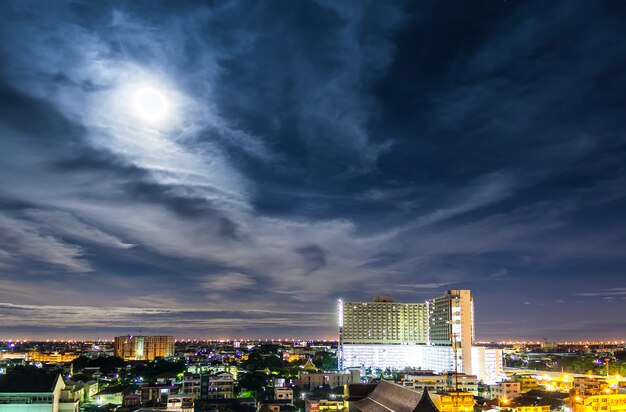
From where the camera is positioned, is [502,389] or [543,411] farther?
[502,389]

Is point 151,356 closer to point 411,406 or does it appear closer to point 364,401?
point 364,401

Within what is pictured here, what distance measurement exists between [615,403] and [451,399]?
1715 cm

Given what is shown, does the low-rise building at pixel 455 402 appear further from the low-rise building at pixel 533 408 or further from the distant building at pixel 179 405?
the distant building at pixel 179 405

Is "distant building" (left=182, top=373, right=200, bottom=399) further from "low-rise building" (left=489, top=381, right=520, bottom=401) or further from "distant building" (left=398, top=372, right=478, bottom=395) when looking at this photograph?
"low-rise building" (left=489, top=381, right=520, bottom=401)

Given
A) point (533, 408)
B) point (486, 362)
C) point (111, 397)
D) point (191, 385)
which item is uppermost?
point (486, 362)

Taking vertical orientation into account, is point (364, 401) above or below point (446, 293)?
below

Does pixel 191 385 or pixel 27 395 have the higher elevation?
pixel 27 395

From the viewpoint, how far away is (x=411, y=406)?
134ft

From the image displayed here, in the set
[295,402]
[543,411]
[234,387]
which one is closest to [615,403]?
[543,411]

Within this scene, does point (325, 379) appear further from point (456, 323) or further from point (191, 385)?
point (456, 323)

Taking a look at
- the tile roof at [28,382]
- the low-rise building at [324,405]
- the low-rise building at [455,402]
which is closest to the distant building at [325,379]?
the low-rise building at [324,405]

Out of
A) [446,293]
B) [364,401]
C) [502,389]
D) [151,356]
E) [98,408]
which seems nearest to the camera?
[364,401]

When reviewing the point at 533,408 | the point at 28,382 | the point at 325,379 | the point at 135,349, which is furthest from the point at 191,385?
the point at 135,349

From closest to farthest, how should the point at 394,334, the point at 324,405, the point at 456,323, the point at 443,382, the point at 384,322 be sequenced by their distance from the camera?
the point at 324,405 → the point at 443,382 → the point at 456,323 → the point at 394,334 → the point at 384,322
